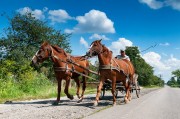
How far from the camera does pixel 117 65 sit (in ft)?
46.9

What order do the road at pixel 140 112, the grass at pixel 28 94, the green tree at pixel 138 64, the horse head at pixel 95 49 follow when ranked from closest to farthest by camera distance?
the road at pixel 140 112 < the horse head at pixel 95 49 < the grass at pixel 28 94 < the green tree at pixel 138 64

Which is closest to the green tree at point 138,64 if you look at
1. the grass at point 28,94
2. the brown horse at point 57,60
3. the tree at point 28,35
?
the tree at point 28,35

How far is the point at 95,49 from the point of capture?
1355 centimetres

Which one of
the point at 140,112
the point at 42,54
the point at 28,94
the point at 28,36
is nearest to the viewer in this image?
the point at 140,112

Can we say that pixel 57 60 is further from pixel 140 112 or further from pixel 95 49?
pixel 140 112

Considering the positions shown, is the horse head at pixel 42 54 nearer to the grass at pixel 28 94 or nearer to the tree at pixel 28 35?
the grass at pixel 28 94

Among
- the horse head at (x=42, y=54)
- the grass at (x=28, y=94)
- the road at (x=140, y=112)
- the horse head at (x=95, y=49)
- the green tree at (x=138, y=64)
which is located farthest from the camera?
the green tree at (x=138, y=64)

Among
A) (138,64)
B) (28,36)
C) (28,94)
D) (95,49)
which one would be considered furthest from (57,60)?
(138,64)

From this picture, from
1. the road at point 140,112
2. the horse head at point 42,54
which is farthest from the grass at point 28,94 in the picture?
the road at point 140,112

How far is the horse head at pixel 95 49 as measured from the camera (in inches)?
533

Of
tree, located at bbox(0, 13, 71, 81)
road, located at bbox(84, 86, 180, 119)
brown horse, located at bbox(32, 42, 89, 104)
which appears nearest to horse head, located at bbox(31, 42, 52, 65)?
brown horse, located at bbox(32, 42, 89, 104)

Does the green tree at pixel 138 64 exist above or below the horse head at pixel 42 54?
above

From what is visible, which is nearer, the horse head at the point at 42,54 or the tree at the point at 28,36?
the horse head at the point at 42,54

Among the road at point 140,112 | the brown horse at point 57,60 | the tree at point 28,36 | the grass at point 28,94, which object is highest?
the tree at point 28,36
